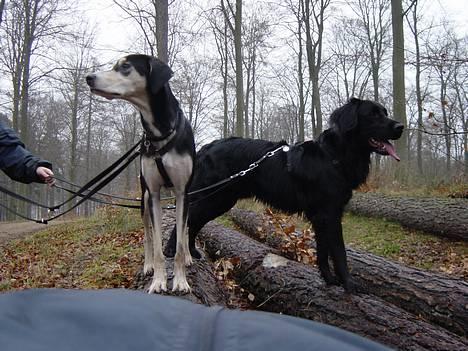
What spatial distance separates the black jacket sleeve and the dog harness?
81 cm

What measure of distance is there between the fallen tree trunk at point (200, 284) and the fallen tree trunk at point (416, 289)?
1.33m

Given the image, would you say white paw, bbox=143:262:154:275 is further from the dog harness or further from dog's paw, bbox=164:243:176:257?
the dog harness

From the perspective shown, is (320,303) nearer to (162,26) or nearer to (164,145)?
(164,145)

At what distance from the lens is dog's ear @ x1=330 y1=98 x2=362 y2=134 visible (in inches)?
156

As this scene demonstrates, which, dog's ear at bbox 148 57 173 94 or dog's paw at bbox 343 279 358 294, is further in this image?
dog's paw at bbox 343 279 358 294

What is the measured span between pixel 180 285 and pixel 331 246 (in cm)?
150

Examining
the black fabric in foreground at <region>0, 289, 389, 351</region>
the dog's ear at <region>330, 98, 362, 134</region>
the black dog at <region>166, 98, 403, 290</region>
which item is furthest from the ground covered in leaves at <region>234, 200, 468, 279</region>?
the black fabric in foreground at <region>0, 289, 389, 351</region>

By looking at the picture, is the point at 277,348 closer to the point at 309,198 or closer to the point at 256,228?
the point at 309,198

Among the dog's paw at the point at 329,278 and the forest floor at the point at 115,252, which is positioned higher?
the dog's paw at the point at 329,278

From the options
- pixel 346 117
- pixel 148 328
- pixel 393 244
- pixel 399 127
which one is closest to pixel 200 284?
pixel 346 117

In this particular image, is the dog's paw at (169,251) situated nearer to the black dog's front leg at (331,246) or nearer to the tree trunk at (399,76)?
the black dog's front leg at (331,246)

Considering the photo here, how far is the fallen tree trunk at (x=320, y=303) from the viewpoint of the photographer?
9.64 feet

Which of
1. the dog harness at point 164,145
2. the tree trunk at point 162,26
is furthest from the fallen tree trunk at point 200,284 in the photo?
the tree trunk at point 162,26

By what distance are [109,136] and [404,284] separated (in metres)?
41.1
